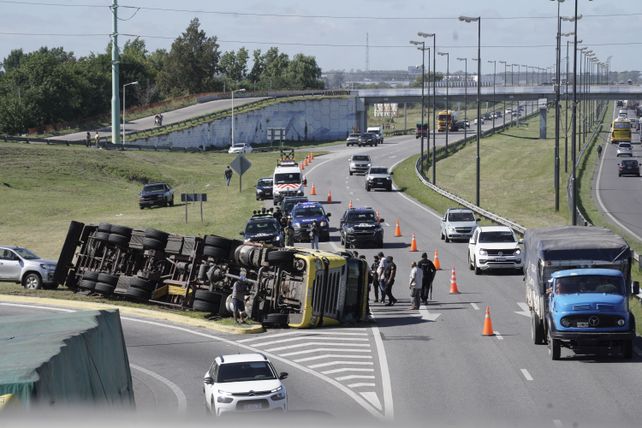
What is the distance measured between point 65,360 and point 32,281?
25880 mm

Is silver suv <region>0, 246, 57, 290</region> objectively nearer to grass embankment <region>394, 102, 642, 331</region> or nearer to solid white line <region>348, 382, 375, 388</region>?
solid white line <region>348, 382, 375, 388</region>

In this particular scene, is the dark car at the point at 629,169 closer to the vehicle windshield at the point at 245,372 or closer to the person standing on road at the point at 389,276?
the person standing on road at the point at 389,276

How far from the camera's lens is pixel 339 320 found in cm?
3047

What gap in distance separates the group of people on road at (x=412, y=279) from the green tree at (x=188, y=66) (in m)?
159

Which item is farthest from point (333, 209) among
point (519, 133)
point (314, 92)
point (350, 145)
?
point (519, 133)

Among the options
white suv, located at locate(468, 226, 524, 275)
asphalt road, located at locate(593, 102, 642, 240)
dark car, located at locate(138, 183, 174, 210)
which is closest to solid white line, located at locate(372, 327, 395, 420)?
white suv, located at locate(468, 226, 524, 275)

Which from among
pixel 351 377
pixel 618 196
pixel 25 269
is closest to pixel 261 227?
pixel 25 269

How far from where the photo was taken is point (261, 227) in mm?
45469

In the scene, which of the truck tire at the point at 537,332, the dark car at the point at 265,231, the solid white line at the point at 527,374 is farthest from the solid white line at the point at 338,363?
the dark car at the point at 265,231

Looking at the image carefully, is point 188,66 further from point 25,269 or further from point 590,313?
point 590,313

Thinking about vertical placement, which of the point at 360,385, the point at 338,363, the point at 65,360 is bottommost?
the point at 338,363

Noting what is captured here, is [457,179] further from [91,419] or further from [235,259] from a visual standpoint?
[91,419]

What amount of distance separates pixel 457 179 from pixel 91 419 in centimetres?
10173

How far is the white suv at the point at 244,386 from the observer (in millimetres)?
18781
